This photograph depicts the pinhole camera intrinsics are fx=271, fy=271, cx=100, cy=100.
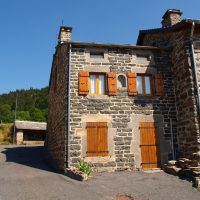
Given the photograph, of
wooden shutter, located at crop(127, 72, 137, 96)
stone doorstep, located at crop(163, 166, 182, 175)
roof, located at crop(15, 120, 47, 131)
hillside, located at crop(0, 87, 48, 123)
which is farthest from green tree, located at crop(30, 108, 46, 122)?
stone doorstep, located at crop(163, 166, 182, 175)

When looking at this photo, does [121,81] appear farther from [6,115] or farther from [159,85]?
[6,115]

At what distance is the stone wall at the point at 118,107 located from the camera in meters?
11.1

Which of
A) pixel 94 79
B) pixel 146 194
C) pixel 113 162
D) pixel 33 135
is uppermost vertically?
pixel 94 79

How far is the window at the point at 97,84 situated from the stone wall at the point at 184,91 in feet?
11.1

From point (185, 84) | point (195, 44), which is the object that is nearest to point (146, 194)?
point (185, 84)

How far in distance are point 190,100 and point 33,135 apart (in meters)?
19.6

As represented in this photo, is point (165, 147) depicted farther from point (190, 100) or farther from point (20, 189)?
point (20, 189)

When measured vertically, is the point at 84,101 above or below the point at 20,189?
above

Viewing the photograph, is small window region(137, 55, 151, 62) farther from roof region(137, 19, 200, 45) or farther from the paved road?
the paved road

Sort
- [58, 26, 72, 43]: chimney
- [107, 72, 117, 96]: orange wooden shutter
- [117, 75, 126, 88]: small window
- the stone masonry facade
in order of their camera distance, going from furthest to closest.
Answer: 1. [58, 26, 72, 43]: chimney
2. [117, 75, 126, 88]: small window
3. [107, 72, 117, 96]: orange wooden shutter
4. the stone masonry facade

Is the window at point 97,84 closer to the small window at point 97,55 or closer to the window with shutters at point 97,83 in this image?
the window with shutters at point 97,83

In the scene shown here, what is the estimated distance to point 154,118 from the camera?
11953 millimetres

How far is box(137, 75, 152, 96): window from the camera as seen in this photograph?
12.3m

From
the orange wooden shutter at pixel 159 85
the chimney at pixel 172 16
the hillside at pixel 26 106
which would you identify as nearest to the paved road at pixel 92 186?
the orange wooden shutter at pixel 159 85
